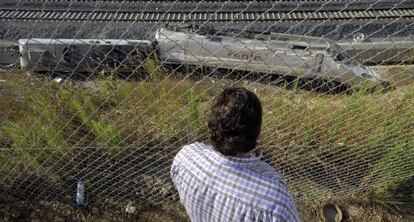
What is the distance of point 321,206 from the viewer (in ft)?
15.8

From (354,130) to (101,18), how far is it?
7647 mm

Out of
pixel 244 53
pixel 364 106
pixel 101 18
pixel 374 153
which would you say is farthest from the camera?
pixel 101 18

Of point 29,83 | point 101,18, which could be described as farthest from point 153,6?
point 29,83

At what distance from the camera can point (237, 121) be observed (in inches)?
93.7

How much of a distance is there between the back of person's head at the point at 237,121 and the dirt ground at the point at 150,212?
8.06 feet

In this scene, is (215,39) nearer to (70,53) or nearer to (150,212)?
(70,53)

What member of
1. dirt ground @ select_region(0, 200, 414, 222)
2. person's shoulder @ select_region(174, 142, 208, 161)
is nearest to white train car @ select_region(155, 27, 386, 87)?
dirt ground @ select_region(0, 200, 414, 222)

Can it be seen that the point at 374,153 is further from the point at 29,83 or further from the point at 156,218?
the point at 29,83

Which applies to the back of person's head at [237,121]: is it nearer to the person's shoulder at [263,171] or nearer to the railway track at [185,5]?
the person's shoulder at [263,171]

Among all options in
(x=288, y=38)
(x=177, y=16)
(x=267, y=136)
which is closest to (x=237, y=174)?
(x=267, y=136)

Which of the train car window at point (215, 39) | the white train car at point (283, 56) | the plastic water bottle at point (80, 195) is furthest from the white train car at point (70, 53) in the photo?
the plastic water bottle at point (80, 195)

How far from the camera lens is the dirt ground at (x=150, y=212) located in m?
4.62

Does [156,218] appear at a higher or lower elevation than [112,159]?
lower

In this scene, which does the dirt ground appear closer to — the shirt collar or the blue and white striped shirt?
the blue and white striped shirt
